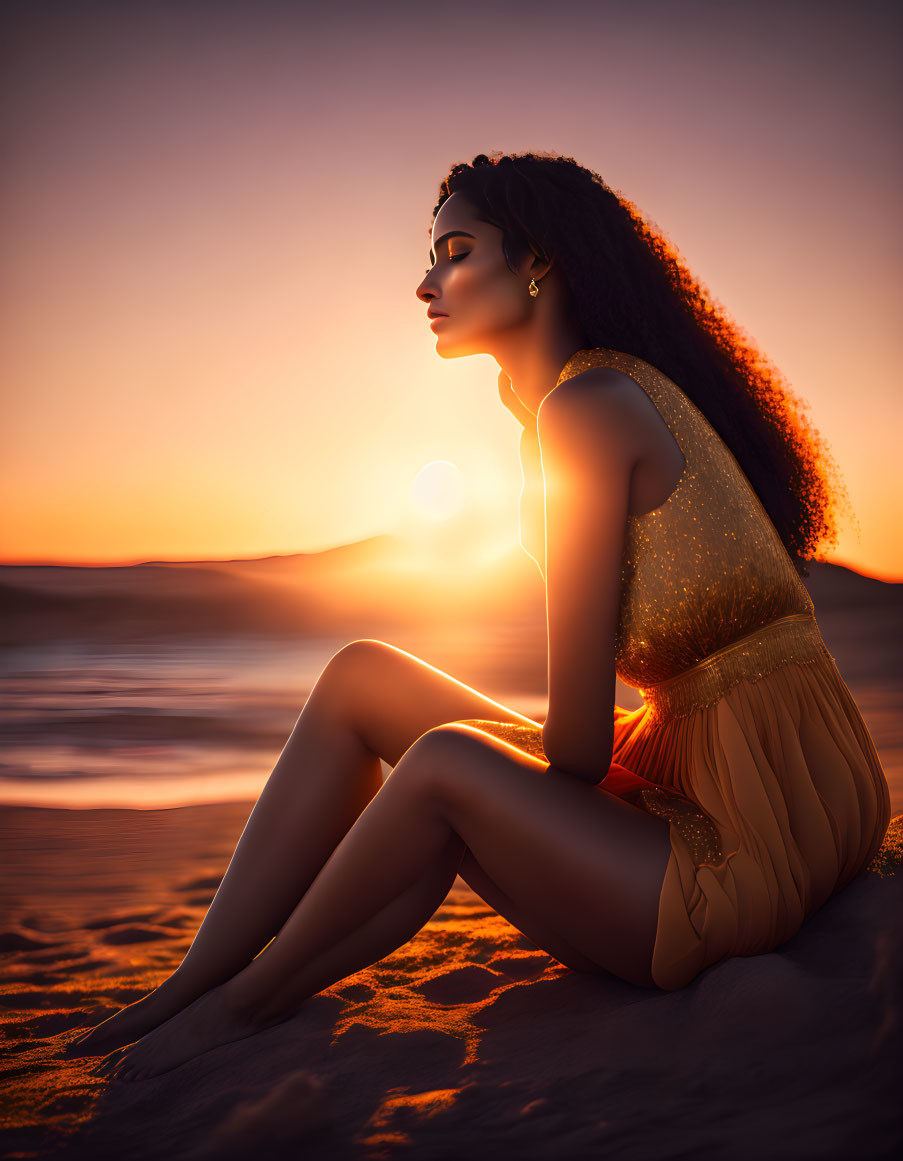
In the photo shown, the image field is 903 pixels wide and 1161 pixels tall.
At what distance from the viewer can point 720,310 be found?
185 centimetres

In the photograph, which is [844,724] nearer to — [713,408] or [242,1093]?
[713,408]

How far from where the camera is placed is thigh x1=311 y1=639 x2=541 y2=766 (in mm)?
1735

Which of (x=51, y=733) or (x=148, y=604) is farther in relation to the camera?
(x=148, y=604)

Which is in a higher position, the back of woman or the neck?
the neck

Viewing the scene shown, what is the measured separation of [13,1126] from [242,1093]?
1.17ft

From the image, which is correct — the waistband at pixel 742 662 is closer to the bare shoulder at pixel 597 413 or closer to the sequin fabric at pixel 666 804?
the sequin fabric at pixel 666 804

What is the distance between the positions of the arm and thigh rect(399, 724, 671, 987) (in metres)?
0.07

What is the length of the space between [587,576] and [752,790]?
400mm

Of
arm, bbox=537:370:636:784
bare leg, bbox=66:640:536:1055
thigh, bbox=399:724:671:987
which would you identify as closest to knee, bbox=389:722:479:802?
thigh, bbox=399:724:671:987

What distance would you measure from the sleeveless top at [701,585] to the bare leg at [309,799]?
0.29m

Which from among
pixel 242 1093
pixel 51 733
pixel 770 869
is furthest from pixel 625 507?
pixel 51 733

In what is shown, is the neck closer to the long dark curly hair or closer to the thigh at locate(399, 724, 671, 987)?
the long dark curly hair

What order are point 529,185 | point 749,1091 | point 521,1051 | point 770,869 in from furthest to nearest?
point 529,185, point 521,1051, point 770,869, point 749,1091

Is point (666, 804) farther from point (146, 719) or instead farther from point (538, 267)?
point (146, 719)
